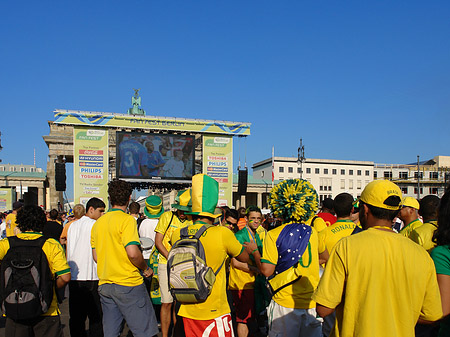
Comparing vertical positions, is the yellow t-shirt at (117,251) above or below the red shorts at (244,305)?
above

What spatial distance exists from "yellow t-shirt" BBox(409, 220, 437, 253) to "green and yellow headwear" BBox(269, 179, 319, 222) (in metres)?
1.18

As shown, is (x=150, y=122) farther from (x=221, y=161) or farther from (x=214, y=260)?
(x=214, y=260)

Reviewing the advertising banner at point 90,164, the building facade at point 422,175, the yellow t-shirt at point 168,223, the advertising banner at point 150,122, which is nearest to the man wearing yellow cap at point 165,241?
the yellow t-shirt at point 168,223

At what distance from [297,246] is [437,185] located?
82352 mm

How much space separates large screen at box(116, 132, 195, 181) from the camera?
30.2 m

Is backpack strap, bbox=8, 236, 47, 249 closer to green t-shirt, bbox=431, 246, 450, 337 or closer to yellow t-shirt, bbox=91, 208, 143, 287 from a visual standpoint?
yellow t-shirt, bbox=91, 208, 143, 287

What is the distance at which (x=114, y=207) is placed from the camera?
4.52 m

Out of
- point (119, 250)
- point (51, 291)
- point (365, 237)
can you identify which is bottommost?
point (51, 291)

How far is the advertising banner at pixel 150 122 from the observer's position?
30375 mm

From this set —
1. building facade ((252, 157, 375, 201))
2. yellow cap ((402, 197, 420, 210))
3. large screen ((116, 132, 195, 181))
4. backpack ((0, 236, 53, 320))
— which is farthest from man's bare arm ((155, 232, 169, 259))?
building facade ((252, 157, 375, 201))

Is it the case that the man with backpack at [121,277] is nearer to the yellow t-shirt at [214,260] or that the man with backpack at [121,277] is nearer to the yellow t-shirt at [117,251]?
the yellow t-shirt at [117,251]

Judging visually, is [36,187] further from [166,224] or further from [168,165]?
[166,224]

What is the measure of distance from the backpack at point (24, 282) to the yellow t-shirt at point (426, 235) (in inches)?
149

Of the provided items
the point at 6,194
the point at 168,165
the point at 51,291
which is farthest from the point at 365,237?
the point at 6,194
